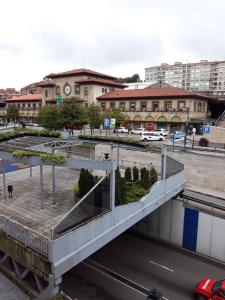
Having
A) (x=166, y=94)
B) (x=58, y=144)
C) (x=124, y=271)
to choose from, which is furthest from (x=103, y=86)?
(x=124, y=271)

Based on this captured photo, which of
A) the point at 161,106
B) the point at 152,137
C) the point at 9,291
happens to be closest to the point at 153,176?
the point at 9,291

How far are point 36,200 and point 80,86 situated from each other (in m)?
56.5

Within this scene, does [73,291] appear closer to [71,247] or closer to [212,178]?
[71,247]

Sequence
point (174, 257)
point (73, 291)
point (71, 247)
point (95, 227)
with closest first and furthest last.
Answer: point (71, 247) < point (95, 227) < point (73, 291) < point (174, 257)

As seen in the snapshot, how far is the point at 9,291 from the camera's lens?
1189 centimetres

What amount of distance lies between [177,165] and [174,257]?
570cm

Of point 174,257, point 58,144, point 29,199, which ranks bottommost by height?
point 174,257

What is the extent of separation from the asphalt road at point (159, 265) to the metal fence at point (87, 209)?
5.68m

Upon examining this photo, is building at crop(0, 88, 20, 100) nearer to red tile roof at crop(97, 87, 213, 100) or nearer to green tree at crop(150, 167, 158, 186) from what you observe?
red tile roof at crop(97, 87, 213, 100)

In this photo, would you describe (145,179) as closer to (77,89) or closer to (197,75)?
(77,89)

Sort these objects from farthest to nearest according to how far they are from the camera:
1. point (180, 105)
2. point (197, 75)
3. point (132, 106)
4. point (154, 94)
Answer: point (197, 75), point (132, 106), point (154, 94), point (180, 105)

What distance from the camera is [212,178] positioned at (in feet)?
82.1

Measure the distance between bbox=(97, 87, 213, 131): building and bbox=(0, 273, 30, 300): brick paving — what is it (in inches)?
1875

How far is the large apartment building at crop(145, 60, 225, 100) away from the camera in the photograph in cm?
13088
